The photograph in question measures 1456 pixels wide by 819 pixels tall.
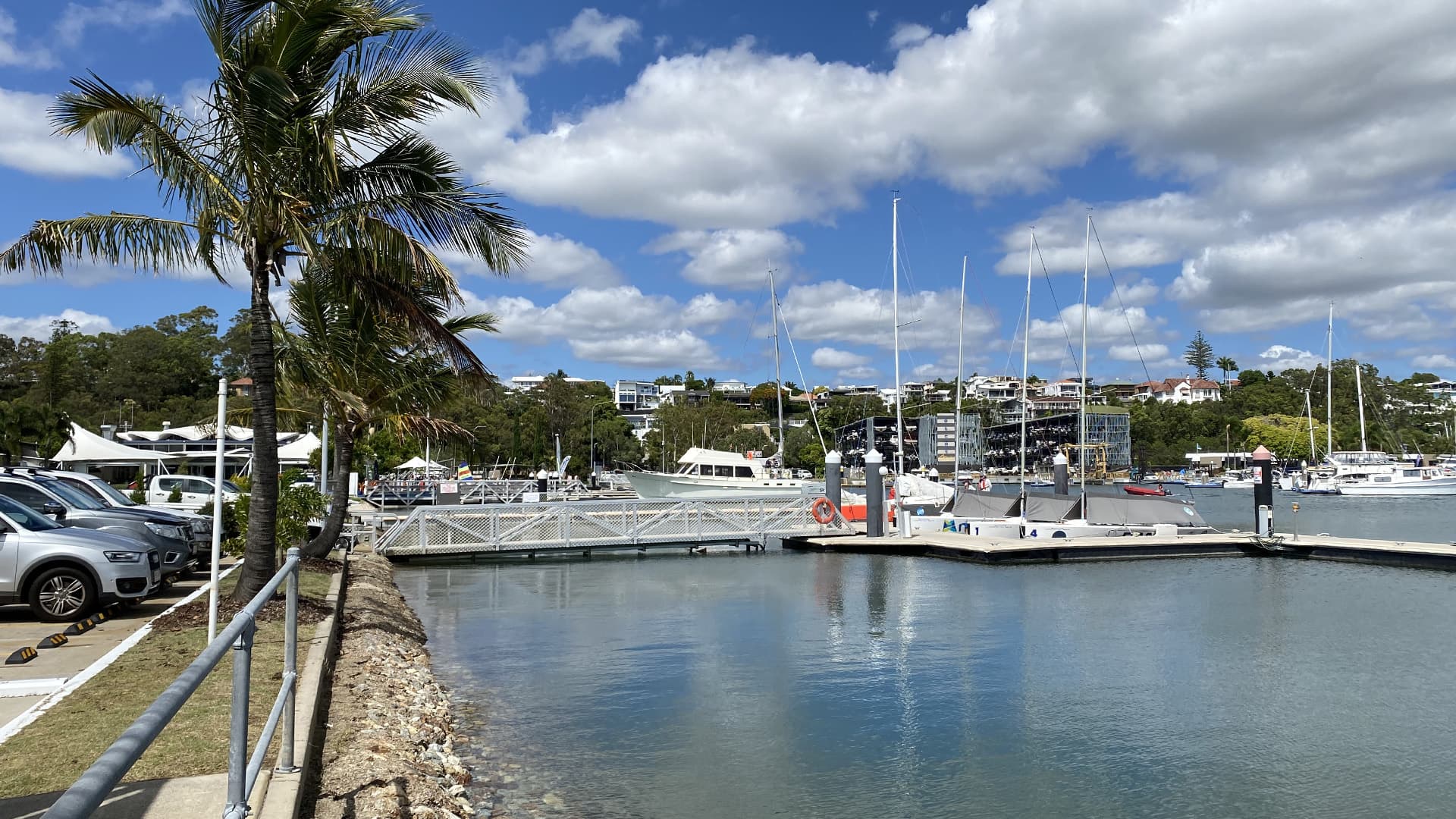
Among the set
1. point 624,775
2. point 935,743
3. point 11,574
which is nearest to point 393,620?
point 11,574

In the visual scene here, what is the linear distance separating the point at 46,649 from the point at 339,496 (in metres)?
10.2

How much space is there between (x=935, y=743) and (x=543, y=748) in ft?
14.0

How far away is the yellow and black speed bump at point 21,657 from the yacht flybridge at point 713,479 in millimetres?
44715

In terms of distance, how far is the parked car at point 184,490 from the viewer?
29958mm

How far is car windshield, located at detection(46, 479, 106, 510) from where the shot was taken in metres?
17.3

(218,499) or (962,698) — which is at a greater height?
(218,499)

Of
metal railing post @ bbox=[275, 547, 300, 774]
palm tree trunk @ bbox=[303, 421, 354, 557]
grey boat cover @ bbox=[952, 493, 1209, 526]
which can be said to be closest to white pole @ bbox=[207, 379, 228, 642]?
metal railing post @ bbox=[275, 547, 300, 774]

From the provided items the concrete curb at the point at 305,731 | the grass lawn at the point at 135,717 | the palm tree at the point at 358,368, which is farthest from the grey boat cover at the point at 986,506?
the grass lawn at the point at 135,717

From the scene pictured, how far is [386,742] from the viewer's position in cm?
872

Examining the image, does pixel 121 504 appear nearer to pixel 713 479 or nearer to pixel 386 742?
pixel 386 742

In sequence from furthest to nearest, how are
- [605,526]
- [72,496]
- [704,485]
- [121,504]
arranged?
[704,485] → [605,526] → [121,504] → [72,496]

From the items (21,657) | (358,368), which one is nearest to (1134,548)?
(358,368)

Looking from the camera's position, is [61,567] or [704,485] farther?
[704,485]

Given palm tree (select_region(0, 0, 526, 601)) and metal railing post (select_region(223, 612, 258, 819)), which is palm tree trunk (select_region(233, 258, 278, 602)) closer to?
palm tree (select_region(0, 0, 526, 601))
